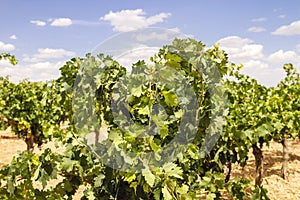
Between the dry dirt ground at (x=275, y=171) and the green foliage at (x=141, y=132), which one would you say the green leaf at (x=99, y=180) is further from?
the dry dirt ground at (x=275, y=171)

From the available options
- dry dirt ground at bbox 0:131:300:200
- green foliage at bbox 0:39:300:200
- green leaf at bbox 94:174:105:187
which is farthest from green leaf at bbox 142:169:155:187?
dry dirt ground at bbox 0:131:300:200

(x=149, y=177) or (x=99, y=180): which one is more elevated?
(x=149, y=177)

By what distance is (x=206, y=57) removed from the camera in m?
3.12

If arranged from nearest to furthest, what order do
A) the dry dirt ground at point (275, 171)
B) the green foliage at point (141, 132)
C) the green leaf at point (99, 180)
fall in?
the green foliage at point (141, 132), the green leaf at point (99, 180), the dry dirt ground at point (275, 171)

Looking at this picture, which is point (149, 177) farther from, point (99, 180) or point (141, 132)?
point (99, 180)

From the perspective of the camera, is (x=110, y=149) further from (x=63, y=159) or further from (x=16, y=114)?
(x=16, y=114)

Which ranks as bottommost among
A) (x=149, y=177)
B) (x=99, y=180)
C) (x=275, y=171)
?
(x=275, y=171)

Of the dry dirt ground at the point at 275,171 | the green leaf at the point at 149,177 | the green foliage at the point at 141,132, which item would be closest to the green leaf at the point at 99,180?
the green foliage at the point at 141,132

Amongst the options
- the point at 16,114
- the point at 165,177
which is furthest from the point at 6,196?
the point at 16,114

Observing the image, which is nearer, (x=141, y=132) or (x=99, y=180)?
(x=141, y=132)

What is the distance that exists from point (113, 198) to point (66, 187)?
462 mm

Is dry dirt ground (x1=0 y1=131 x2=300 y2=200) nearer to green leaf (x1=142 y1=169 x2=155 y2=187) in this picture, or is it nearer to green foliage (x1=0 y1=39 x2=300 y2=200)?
green foliage (x1=0 y1=39 x2=300 y2=200)

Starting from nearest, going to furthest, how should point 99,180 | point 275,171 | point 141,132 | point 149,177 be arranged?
point 149,177 → point 141,132 → point 99,180 → point 275,171

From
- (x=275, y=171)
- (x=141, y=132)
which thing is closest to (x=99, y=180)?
(x=141, y=132)
